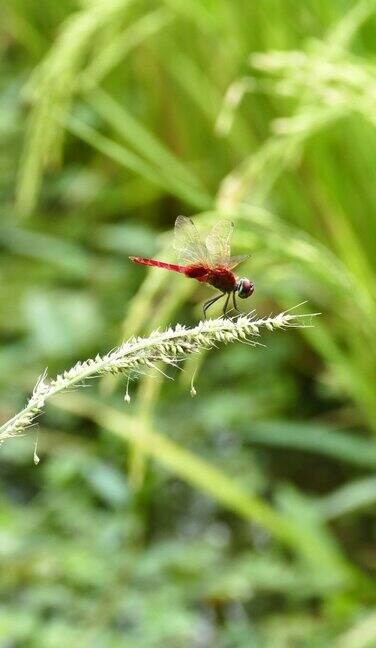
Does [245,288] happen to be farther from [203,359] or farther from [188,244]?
[203,359]

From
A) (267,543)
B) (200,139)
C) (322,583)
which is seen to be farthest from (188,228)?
(200,139)

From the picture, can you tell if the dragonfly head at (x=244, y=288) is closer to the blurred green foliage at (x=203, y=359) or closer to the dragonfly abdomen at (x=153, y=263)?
the dragonfly abdomen at (x=153, y=263)

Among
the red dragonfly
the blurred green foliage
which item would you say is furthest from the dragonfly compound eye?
the blurred green foliage

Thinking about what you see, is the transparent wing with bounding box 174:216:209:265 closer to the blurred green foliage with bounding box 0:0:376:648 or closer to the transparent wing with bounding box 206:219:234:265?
the transparent wing with bounding box 206:219:234:265

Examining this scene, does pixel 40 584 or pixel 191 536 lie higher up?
pixel 191 536

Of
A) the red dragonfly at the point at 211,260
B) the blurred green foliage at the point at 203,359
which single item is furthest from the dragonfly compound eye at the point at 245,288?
the blurred green foliage at the point at 203,359

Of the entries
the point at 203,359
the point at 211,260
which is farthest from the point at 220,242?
the point at 203,359

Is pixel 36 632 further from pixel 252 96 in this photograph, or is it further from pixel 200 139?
pixel 200 139
